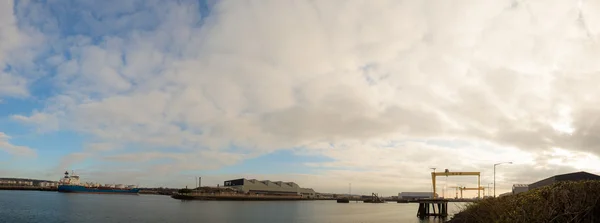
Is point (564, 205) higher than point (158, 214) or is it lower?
higher

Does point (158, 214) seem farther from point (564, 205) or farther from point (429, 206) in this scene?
point (564, 205)

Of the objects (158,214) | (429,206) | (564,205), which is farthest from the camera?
(429,206)

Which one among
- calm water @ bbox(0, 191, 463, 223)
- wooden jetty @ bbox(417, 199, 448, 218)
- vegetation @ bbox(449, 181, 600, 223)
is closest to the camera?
vegetation @ bbox(449, 181, 600, 223)

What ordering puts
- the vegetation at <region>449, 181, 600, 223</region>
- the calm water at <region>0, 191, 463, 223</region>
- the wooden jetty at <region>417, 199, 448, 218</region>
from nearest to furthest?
the vegetation at <region>449, 181, 600, 223</region>, the calm water at <region>0, 191, 463, 223</region>, the wooden jetty at <region>417, 199, 448, 218</region>

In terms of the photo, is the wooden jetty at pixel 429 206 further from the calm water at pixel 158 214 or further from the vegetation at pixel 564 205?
the vegetation at pixel 564 205

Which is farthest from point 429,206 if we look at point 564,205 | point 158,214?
point 564,205

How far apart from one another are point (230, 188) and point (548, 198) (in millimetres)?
188574

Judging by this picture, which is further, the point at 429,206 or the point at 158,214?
the point at 429,206

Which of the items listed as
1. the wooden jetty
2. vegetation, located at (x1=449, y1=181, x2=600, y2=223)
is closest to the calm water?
the wooden jetty

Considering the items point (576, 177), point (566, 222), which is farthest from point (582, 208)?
point (576, 177)

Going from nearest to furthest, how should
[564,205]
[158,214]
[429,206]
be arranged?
[564,205] < [158,214] < [429,206]

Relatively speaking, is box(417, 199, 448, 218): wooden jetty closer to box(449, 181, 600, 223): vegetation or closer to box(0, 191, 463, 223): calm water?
box(0, 191, 463, 223): calm water

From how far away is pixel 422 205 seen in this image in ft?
275

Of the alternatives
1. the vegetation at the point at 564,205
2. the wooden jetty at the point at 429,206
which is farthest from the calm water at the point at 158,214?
the vegetation at the point at 564,205
